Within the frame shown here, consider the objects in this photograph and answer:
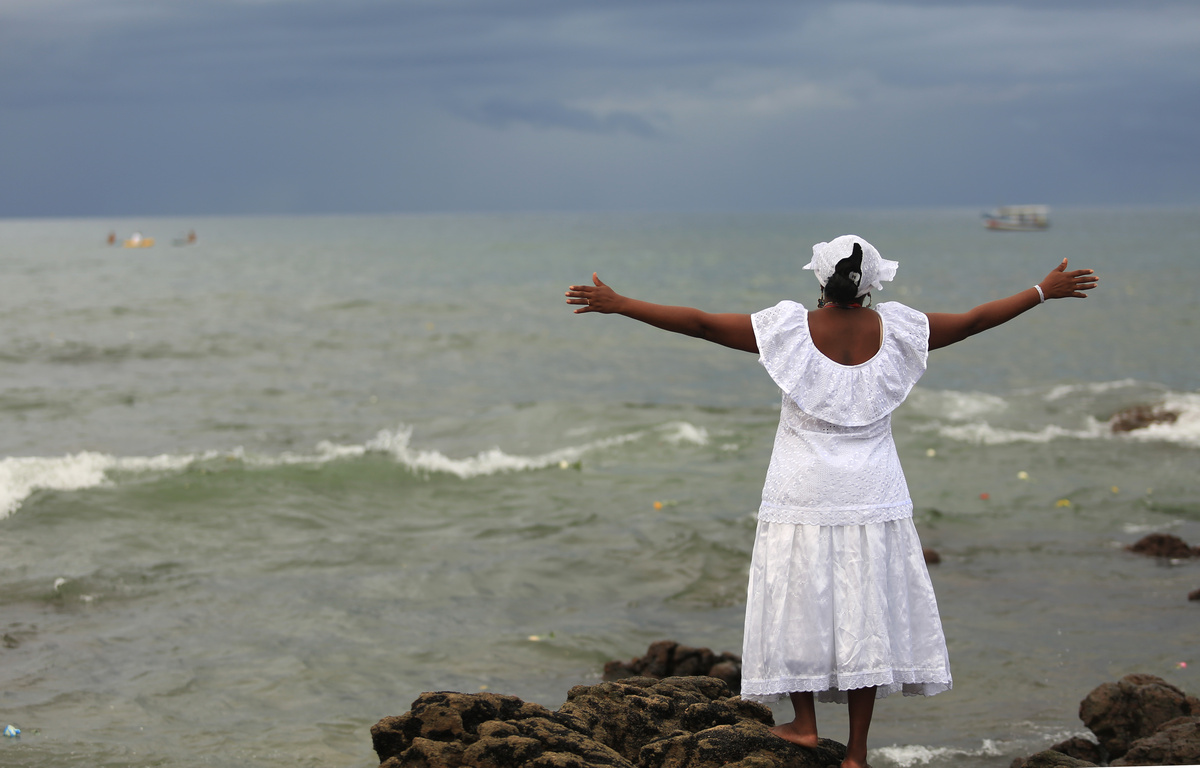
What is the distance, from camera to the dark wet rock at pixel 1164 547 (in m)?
10.1

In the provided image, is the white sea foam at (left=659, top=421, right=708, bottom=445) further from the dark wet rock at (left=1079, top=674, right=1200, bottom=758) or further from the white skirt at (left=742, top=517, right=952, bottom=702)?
the white skirt at (left=742, top=517, right=952, bottom=702)

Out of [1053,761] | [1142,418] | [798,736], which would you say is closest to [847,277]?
[798,736]

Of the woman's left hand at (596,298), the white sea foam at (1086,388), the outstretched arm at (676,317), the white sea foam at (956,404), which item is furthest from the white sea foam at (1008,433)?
the woman's left hand at (596,298)

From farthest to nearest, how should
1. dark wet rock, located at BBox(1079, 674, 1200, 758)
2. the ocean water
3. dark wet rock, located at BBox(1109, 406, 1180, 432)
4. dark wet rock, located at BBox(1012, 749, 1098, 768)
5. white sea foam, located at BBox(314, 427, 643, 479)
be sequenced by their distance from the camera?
dark wet rock, located at BBox(1109, 406, 1180, 432) → white sea foam, located at BBox(314, 427, 643, 479) → the ocean water → dark wet rock, located at BBox(1079, 674, 1200, 758) → dark wet rock, located at BBox(1012, 749, 1098, 768)

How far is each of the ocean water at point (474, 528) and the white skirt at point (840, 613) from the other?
2.20 meters

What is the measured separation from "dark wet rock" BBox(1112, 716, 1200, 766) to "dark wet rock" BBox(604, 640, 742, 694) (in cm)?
224

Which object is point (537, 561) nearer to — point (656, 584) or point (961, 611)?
point (656, 584)

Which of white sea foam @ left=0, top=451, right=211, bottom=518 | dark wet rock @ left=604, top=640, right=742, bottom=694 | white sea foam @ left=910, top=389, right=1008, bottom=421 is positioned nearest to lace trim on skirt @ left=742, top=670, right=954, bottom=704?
dark wet rock @ left=604, top=640, right=742, bottom=694

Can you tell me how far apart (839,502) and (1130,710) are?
2802 mm

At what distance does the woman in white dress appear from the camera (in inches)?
159

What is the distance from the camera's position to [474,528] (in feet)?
39.1

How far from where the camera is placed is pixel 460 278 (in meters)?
57.8

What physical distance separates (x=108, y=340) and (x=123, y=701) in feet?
76.4

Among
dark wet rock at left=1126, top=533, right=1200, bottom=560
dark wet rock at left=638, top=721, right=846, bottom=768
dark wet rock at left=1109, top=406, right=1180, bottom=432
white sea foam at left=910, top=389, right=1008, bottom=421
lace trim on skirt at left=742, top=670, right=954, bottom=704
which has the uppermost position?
white sea foam at left=910, top=389, right=1008, bottom=421
